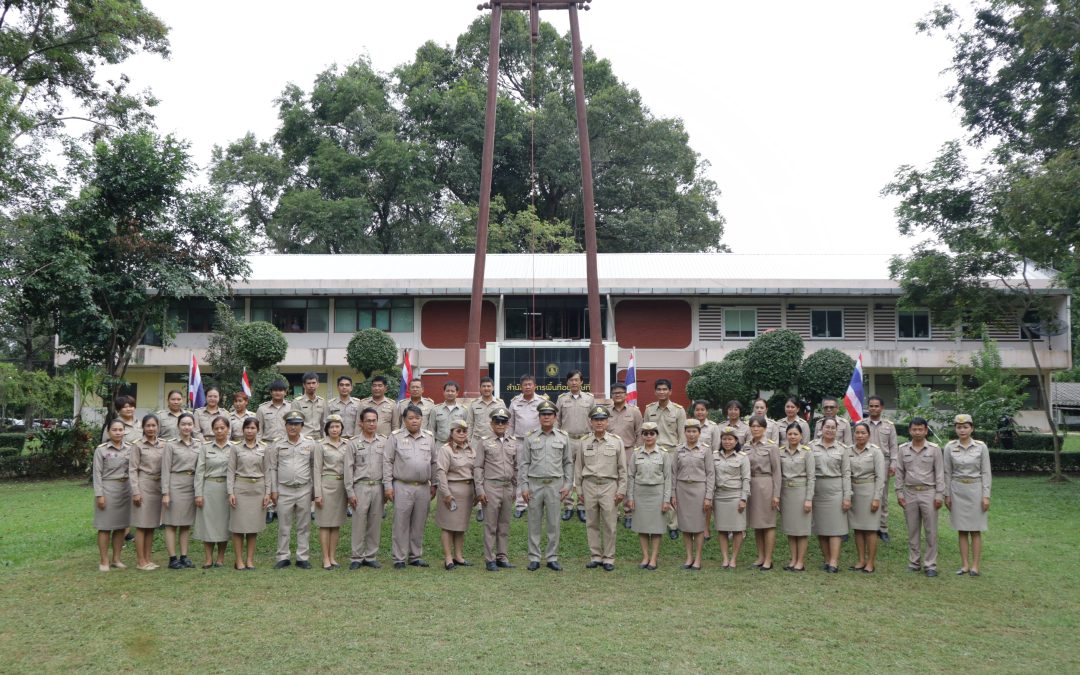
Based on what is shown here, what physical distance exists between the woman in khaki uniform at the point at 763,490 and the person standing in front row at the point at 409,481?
2.99 meters

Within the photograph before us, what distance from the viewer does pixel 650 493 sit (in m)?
8.17

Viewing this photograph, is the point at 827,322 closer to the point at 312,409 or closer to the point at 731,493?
the point at 731,493

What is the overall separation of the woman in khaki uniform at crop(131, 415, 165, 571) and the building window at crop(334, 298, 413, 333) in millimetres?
16963

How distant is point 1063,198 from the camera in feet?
40.1

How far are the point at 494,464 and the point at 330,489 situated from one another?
1.51 meters

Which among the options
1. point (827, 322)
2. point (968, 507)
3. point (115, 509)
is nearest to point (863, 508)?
point (968, 507)

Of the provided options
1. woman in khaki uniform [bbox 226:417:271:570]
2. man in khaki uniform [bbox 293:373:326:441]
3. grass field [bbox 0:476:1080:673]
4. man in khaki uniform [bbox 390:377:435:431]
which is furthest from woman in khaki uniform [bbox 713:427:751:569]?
man in khaki uniform [bbox 293:373:326:441]

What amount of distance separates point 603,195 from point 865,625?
31.7 meters

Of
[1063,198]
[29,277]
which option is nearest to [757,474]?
[1063,198]

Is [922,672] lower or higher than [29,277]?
lower

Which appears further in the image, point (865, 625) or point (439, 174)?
point (439, 174)

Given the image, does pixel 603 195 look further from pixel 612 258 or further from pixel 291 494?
pixel 291 494

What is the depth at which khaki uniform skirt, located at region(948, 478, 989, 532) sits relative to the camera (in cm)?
791

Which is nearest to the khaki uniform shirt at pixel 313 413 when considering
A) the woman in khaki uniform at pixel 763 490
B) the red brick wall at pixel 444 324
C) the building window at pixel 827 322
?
the woman in khaki uniform at pixel 763 490
